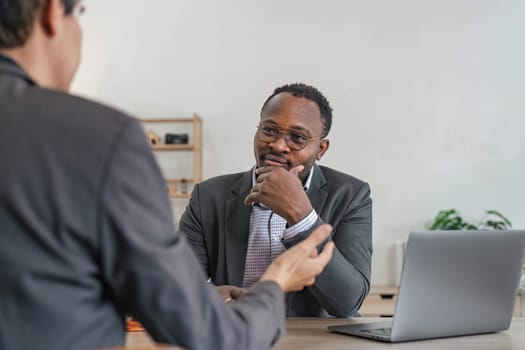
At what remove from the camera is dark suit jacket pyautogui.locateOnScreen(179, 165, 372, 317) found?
2.00 meters

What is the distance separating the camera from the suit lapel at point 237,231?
2.09 m

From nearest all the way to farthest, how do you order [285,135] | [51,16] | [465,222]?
[51,16], [285,135], [465,222]

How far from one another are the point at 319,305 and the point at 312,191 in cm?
38

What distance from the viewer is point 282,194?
201 centimetres

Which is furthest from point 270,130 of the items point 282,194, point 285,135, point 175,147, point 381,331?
point 175,147

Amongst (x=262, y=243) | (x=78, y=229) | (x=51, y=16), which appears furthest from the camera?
(x=262, y=243)

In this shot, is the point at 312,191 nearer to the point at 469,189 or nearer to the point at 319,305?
the point at 319,305

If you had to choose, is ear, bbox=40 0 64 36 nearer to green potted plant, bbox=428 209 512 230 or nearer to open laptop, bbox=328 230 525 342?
open laptop, bbox=328 230 525 342

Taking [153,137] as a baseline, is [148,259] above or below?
above

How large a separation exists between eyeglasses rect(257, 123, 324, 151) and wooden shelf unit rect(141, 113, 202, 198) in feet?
9.61

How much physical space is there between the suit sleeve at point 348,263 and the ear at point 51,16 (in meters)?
1.13

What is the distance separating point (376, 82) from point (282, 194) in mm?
3297

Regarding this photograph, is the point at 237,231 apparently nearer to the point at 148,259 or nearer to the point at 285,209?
the point at 285,209

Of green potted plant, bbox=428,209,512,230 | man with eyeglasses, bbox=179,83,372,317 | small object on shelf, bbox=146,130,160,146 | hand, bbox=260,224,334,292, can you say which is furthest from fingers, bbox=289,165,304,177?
small object on shelf, bbox=146,130,160,146
